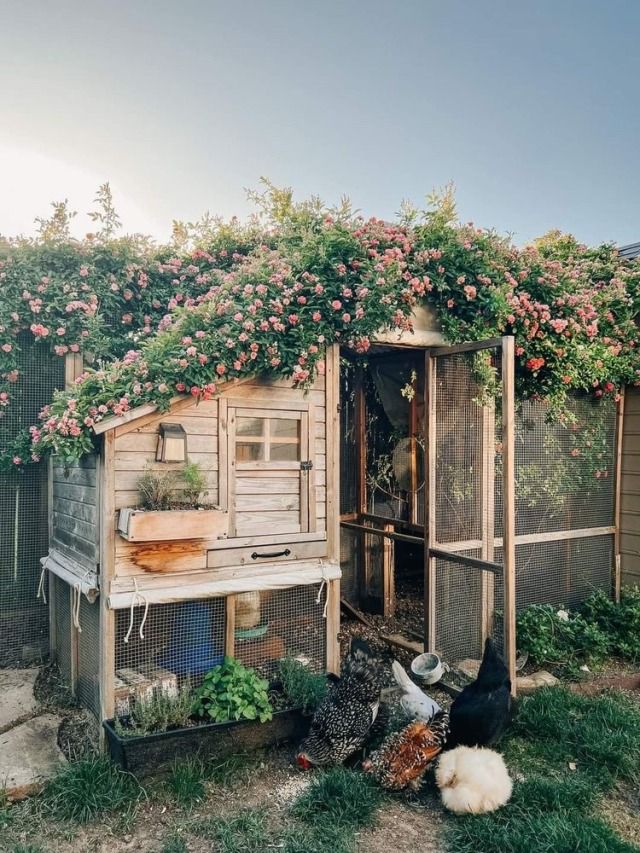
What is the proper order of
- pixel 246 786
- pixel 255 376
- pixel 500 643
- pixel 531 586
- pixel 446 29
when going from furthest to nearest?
1. pixel 446 29
2. pixel 531 586
3. pixel 500 643
4. pixel 255 376
5. pixel 246 786

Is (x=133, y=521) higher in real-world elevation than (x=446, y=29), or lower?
lower

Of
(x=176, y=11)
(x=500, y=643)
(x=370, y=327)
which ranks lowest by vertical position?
(x=500, y=643)

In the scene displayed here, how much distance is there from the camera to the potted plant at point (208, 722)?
325 cm

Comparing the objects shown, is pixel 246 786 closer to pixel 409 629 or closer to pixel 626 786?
pixel 626 786

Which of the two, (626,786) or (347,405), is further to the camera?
(347,405)

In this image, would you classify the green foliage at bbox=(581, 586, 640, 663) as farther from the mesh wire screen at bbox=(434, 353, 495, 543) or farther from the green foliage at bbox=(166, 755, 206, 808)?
the green foliage at bbox=(166, 755, 206, 808)

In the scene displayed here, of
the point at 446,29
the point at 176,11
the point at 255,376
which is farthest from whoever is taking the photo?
the point at 446,29

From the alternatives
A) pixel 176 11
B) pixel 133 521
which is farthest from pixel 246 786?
pixel 176 11

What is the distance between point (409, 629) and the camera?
19.0 ft

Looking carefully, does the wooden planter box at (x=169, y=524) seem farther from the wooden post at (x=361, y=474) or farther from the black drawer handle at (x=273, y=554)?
the wooden post at (x=361, y=474)

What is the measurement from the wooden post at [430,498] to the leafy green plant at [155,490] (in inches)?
87.0

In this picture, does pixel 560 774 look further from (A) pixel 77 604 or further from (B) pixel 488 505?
(A) pixel 77 604

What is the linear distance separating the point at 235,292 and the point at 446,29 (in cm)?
418

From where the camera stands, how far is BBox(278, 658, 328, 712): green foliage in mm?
3785
